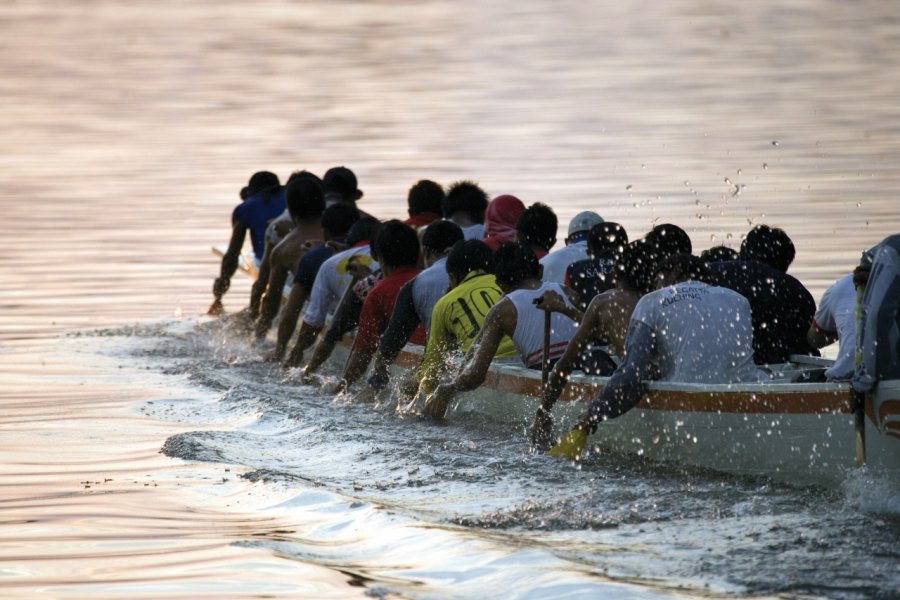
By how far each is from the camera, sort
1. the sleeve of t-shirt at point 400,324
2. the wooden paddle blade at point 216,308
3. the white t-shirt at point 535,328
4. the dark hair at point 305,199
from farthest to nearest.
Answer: the wooden paddle blade at point 216,308 < the dark hair at point 305,199 < the sleeve of t-shirt at point 400,324 < the white t-shirt at point 535,328

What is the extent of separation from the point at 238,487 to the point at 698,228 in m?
11.8

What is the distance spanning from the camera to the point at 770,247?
1050 cm

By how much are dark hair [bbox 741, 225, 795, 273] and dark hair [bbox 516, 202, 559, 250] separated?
1.95 metres

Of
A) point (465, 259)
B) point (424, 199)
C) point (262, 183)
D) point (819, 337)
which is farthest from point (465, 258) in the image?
point (262, 183)

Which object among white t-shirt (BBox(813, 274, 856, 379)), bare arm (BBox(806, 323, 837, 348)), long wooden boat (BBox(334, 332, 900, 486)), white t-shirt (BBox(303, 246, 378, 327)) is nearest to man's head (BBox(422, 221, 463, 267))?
white t-shirt (BBox(303, 246, 378, 327))

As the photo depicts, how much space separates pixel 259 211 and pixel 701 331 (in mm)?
8223

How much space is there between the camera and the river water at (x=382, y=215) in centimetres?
807

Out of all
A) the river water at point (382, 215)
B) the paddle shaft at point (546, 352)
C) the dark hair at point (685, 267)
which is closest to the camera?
the river water at point (382, 215)

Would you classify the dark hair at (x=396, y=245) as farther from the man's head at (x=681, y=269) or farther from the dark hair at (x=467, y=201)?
the man's head at (x=681, y=269)

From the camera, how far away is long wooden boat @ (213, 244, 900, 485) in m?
8.46

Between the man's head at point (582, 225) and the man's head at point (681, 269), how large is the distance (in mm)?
2769

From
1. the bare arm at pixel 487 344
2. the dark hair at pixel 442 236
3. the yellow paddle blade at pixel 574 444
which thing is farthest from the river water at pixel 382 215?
the dark hair at pixel 442 236

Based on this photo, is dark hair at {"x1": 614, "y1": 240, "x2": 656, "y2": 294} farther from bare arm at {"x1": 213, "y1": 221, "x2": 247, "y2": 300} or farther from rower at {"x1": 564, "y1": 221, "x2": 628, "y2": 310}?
bare arm at {"x1": 213, "y1": 221, "x2": 247, "y2": 300}

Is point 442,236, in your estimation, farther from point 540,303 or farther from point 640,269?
point 640,269
